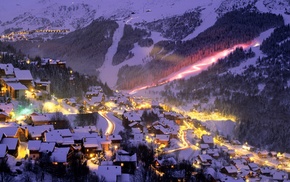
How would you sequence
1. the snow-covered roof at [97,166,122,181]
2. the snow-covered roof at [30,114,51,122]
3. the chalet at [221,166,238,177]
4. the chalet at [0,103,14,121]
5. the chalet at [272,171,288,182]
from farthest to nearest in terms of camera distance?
the chalet at [272,171,288,182] < the chalet at [221,166,238,177] < the snow-covered roof at [30,114,51,122] < the chalet at [0,103,14,121] < the snow-covered roof at [97,166,122,181]

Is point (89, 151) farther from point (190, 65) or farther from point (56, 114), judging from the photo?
point (190, 65)

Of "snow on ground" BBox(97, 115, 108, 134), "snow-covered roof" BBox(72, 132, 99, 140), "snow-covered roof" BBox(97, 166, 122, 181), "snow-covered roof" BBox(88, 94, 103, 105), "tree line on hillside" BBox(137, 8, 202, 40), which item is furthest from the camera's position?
"tree line on hillside" BBox(137, 8, 202, 40)

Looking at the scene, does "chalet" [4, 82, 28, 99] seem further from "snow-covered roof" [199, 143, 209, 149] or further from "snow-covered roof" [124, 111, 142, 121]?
"snow-covered roof" [199, 143, 209, 149]

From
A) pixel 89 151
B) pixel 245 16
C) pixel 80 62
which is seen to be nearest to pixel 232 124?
pixel 89 151

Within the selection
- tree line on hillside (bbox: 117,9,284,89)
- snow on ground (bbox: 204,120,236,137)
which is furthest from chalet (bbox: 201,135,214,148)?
tree line on hillside (bbox: 117,9,284,89)

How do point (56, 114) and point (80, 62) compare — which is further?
point (80, 62)

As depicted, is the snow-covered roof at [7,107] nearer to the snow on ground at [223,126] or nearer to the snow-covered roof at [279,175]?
the snow-covered roof at [279,175]
